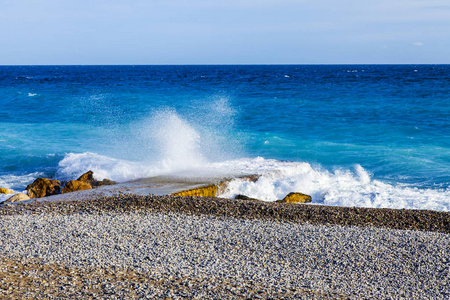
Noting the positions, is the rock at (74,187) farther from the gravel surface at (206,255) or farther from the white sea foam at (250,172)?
the gravel surface at (206,255)

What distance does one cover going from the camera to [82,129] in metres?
23.7

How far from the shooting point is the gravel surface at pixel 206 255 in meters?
5.22

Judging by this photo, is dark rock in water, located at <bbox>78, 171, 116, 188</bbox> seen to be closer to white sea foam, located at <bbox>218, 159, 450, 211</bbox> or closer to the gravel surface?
the gravel surface

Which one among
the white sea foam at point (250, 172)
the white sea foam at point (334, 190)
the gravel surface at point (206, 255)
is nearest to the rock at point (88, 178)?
the white sea foam at point (250, 172)

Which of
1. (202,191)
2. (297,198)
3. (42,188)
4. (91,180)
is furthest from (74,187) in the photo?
(297,198)

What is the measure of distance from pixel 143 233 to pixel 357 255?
143 inches

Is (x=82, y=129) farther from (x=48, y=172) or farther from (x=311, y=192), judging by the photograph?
(x=311, y=192)

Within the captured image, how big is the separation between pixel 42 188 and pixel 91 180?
1.65m

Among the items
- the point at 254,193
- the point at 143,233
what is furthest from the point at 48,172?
the point at 143,233

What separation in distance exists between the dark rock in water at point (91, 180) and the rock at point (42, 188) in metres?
1.06

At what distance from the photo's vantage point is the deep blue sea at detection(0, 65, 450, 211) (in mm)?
13258

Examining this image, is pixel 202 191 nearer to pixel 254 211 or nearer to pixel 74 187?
pixel 254 211

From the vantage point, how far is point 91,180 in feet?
42.5

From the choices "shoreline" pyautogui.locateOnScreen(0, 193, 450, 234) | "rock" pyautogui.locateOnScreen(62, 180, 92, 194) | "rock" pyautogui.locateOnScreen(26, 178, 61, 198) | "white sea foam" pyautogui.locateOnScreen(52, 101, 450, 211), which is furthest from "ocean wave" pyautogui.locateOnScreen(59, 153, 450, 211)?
"shoreline" pyautogui.locateOnScreen(0, 193, 450, 234)
